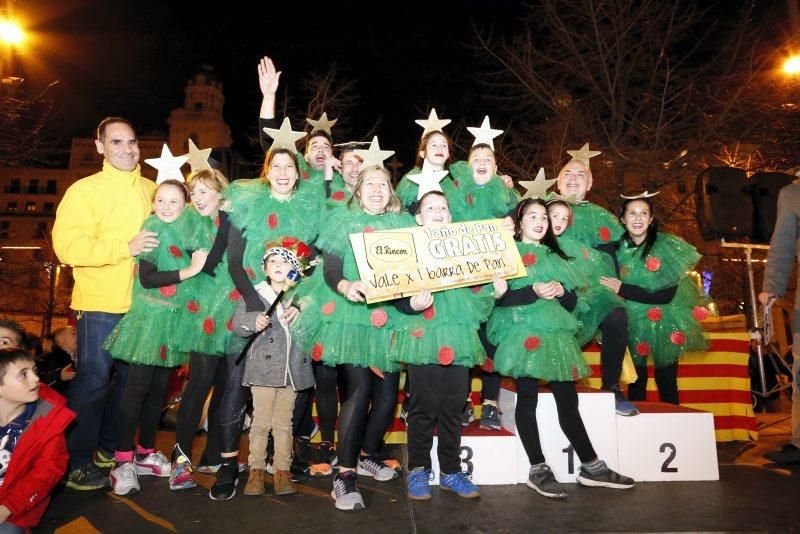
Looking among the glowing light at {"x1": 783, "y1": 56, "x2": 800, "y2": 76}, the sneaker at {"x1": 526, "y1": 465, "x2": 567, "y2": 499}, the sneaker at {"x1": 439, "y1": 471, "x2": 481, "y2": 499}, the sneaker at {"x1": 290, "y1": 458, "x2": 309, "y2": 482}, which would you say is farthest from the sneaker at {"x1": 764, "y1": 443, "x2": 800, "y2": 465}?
the glowing light at {"x1": 783, "y1": 56, "x2": 800, "y2": 76}

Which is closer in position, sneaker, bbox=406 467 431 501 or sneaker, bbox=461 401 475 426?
sneaker, bbox=406 467 431 501

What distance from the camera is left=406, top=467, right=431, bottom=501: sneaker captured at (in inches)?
129

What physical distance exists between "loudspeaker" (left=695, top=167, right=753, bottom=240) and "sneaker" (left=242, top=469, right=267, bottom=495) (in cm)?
472

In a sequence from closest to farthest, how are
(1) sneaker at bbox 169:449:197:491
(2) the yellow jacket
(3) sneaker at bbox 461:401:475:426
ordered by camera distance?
(1) sneaker at bbox 169:449:197:491, (2) the yellow jacket, (3) sneaker at bbox 461:401:475:426

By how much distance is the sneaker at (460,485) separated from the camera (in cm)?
331

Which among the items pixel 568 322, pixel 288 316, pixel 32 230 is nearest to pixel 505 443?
pixel 568 322

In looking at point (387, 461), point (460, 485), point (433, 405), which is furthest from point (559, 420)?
point (387, 461)

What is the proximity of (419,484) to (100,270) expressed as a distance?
268 centimetres

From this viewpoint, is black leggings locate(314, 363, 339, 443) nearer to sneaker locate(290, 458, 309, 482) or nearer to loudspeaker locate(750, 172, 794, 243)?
sneaker locate(290, 458, 309, 482)

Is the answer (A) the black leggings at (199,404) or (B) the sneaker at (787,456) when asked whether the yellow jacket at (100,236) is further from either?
(B) the sneaker at (787,456)

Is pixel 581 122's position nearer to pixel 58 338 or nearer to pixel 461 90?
pixel 461 90

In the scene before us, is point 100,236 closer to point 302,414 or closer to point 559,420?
point 302,414

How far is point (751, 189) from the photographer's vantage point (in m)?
5.20

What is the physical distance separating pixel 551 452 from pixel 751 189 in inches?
139
